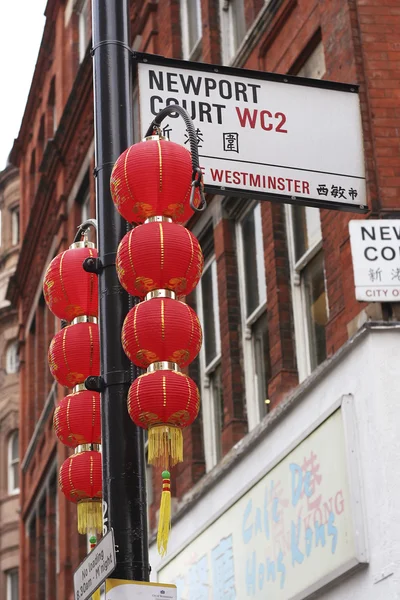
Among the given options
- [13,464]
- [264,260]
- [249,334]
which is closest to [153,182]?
[264,260]

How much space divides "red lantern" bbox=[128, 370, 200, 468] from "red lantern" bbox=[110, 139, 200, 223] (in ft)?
3.13

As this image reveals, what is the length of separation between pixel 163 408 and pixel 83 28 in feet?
69.8

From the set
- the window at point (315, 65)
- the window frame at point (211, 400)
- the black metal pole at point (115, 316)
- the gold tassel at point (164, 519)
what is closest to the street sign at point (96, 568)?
the black metal pole at point (115, 316)

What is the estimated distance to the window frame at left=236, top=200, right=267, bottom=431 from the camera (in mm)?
13594

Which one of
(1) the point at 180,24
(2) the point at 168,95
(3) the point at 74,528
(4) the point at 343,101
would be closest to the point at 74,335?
(2) the point at 168,95

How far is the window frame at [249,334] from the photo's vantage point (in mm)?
13594

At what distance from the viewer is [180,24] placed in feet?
58.0

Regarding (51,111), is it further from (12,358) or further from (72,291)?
(72,291)

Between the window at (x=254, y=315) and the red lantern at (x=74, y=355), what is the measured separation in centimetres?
613

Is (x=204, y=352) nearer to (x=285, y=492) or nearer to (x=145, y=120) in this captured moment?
(x=285, y=492)

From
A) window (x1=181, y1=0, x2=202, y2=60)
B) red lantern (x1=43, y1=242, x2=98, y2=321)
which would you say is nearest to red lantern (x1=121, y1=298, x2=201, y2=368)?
red lantern (x1=43, y1=242, x2=98, y2=321)

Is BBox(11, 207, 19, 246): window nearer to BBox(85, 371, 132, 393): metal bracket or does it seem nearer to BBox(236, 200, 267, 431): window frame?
BBox(236, 200, 267, 431): window frame

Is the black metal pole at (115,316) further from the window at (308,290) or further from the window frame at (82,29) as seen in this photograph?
the window frame at (82,29)

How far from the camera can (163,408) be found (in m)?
6.25
